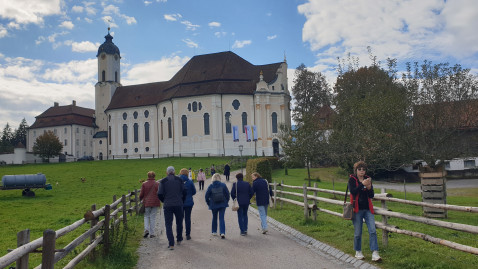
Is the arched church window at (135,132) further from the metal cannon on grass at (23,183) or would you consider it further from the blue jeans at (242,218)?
the blue jeans at (242,218)

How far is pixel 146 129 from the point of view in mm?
69688

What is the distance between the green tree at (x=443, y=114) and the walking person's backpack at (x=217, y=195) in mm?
18309

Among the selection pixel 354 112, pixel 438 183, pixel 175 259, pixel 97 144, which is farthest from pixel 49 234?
pixel 97 144

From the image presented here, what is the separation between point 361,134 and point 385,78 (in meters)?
15.2

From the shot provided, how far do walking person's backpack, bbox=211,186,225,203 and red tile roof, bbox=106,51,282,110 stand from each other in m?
51.0

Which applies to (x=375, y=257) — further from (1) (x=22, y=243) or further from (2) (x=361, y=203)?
(1) (x=22, y=243)

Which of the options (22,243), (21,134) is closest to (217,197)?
(22,243)

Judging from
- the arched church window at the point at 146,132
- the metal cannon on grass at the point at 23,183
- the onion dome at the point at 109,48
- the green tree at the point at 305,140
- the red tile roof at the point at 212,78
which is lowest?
the metal cannon on grass at the point at 23,183

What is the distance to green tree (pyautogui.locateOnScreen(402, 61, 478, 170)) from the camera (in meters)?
25.5

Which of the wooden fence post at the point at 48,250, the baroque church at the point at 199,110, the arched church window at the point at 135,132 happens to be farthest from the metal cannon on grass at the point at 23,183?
the arched church window at the point at 135,132

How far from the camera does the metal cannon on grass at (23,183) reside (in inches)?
963

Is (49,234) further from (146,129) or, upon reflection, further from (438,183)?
(146,129)

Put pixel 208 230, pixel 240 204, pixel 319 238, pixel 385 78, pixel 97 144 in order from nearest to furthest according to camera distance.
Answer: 1. pixel 319 238
2. pixel 240 204
3. pixel 208 230
4. pixel 385 78
5. pixel 97 144

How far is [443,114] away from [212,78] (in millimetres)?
42835
